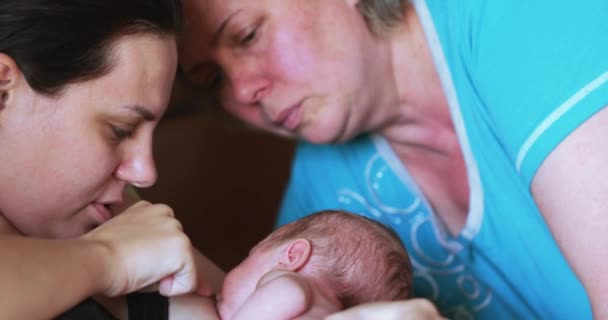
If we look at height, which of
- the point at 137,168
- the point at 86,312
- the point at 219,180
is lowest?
the point at 219,180

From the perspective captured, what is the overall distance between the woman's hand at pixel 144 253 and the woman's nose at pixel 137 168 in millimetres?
55

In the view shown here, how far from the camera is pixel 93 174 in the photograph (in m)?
1.22

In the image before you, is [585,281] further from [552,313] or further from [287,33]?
[287,33]

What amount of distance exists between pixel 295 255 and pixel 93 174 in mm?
359

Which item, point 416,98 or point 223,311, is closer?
point 223,311

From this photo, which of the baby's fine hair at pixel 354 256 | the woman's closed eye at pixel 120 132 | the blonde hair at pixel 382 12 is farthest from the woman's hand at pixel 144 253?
the blonde hair at pixel 382 12

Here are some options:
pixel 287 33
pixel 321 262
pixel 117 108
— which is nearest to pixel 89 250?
pixel 117 108

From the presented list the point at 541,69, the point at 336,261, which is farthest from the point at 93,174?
the point at 541,69

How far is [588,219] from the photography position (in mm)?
1208

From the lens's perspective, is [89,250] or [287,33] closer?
[89,250]

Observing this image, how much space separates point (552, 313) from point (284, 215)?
797 millimetres

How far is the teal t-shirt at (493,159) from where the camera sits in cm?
127

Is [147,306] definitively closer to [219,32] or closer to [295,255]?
[295,255]

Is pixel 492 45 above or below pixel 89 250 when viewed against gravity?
above
